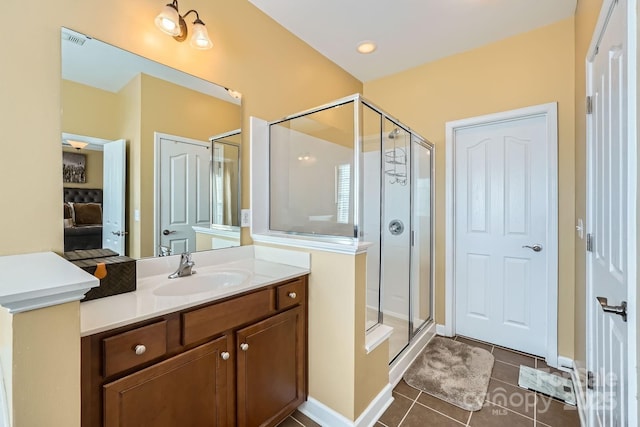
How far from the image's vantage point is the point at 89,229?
128 centimetres

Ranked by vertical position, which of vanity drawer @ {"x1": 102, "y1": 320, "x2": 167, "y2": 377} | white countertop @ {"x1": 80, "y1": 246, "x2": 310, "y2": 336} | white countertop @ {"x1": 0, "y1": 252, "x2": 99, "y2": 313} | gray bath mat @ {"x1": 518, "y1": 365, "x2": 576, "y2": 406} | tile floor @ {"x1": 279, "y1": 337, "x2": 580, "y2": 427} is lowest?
tile floor @ {"x1": 279, "y1": 337, "x2": 580, "y2": 427}

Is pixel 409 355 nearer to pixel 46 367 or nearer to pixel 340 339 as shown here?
pixel 340 339

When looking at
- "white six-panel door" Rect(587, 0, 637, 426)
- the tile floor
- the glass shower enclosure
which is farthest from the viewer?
the glass shower enclosure

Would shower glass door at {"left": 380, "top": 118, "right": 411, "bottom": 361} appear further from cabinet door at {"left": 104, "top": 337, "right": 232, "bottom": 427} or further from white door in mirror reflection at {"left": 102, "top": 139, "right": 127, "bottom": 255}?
white door in mirror reflection at {"left": 102, "top": 139, "right": 127, "bottom": 255}

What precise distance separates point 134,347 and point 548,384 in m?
2.53

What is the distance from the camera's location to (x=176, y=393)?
1048 millimetres

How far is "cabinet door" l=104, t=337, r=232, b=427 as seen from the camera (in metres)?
0.91

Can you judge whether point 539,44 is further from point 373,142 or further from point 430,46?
point 373,142

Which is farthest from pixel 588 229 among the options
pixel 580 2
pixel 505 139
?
pixel 580 2

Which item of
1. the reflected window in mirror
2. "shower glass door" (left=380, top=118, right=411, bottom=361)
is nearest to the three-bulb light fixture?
the reflected window in mirror

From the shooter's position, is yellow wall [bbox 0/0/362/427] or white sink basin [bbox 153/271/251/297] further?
white sink basin [bbox 153/271/251/297]

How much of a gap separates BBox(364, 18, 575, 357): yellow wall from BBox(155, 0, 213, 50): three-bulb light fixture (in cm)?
203

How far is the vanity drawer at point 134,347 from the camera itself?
2.88 feet

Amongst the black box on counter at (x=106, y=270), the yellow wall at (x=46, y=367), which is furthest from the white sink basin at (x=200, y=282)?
the yellow wall at (x=46, y=367)
